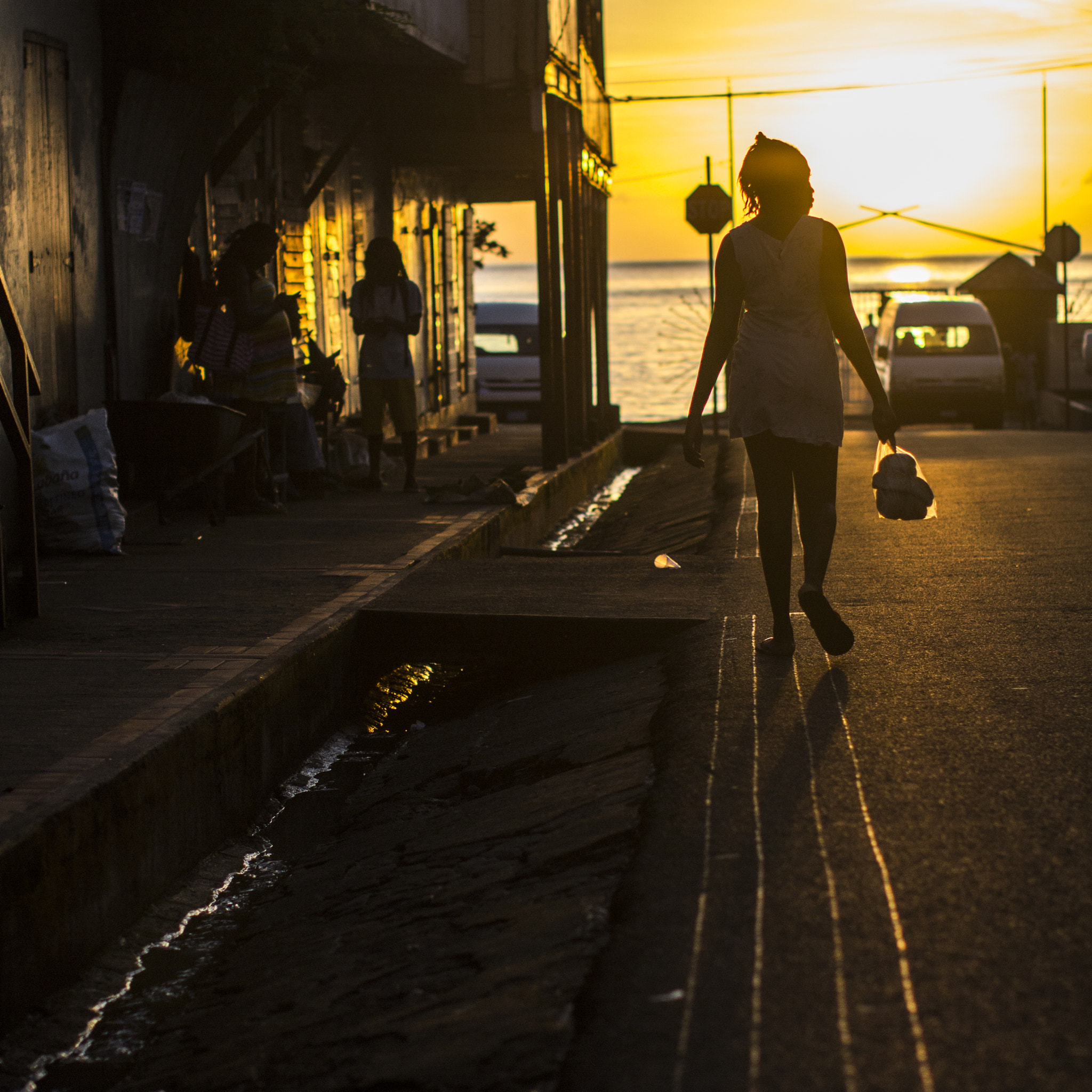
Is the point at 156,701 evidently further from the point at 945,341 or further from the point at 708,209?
the point at 945,341

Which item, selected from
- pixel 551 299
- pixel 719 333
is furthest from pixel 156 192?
pixel 719 333

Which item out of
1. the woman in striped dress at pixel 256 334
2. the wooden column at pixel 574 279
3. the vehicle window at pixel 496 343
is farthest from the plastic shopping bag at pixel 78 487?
the vehicle window at pixel 496 343

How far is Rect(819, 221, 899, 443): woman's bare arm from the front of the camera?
5637 mm

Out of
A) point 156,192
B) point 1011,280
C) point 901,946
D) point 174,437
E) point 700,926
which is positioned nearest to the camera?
point 901,946

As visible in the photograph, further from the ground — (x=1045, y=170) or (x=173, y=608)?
(x=1045, y=170)

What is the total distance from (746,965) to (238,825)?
260 centimetres

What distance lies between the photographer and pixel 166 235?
10.4 m

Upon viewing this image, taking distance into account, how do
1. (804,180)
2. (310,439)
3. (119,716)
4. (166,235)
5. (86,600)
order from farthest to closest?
(310,439) → (166,235) → (86,600) → (804,180) → (119,716)

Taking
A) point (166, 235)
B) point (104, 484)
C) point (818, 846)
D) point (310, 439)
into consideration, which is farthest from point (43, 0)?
point (818, 846)

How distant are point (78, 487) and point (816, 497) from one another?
4.37 metres

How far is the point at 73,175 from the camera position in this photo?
9.16m

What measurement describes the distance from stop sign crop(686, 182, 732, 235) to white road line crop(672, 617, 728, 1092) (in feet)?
64.5

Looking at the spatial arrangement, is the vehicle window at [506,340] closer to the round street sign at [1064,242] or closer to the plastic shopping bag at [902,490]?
the round street sign at [1064,242]

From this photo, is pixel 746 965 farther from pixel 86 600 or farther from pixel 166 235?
pixel 166 235
